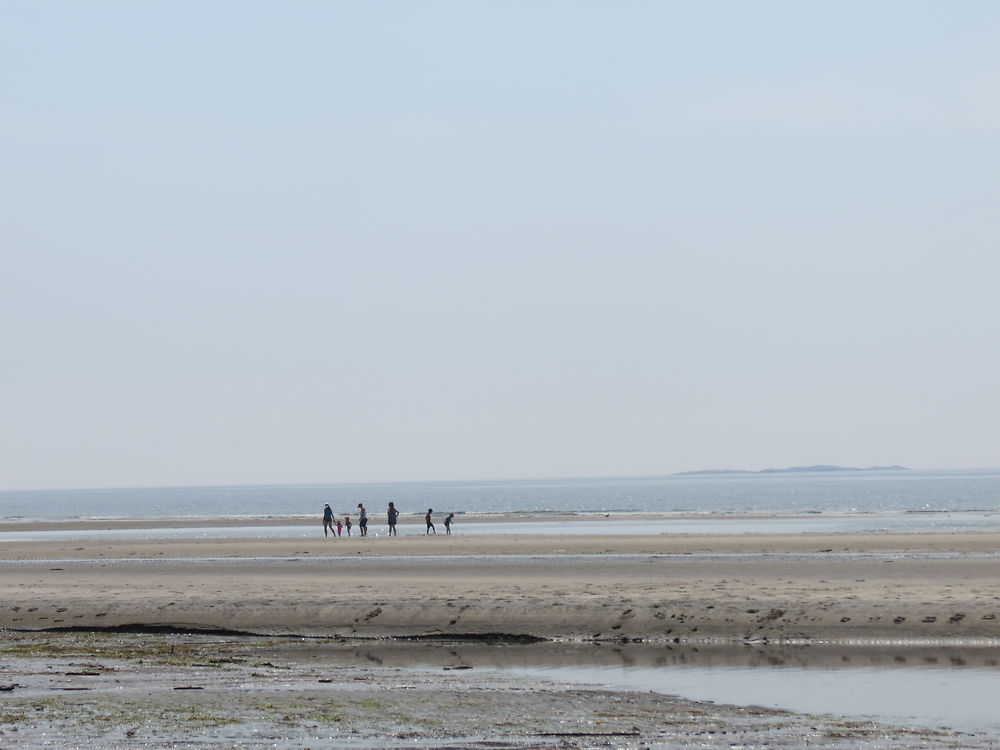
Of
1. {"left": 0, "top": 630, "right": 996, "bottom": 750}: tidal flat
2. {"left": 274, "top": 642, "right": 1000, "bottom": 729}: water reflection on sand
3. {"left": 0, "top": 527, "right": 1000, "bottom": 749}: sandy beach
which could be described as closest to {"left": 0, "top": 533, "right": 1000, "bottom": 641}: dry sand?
{"left": 0, "top": 527, "right": 1000, "bottom": 749}: sandy beach

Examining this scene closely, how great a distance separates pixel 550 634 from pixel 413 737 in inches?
337

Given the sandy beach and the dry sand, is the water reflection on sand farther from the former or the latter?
the dry sand

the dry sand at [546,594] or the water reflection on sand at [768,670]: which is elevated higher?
the dry sand at [546,594]

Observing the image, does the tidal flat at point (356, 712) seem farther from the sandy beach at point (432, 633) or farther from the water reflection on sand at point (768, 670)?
the water reflection on sand at point (768, 670)

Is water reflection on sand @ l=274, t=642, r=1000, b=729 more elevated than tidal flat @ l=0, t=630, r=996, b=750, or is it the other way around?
tidal flat @ l=0, t=630, r=996, b=750

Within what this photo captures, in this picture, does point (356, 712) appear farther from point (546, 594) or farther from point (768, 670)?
point (546, 594)

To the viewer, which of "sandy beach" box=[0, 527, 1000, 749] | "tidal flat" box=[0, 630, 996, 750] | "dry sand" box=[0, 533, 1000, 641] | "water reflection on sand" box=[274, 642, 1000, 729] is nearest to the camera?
"tidal flat" box=[0, 630, 996, 750]

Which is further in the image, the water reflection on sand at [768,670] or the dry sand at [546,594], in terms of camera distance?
the dry sand at [546,594]

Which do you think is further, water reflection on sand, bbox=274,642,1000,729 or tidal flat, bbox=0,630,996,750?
water reflection on sand, bbox=274,642,1000,729

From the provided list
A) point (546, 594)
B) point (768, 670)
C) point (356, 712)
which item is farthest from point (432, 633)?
point (356, 712)

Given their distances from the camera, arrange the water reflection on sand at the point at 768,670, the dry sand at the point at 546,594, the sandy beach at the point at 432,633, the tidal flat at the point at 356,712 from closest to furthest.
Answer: the tidal flat at the point at 356,712
the sandy beach at the point at 432,633
the water reflection on sand at the point at 768,670
the dry sand at the point at 546,594

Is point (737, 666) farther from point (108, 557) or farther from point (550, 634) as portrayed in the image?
point (108, 557)

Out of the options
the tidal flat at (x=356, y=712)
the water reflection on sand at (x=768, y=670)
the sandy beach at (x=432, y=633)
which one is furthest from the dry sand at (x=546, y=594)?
the tidal flat at (x=356, y=712)

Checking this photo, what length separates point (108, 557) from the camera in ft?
135
